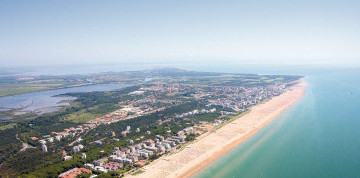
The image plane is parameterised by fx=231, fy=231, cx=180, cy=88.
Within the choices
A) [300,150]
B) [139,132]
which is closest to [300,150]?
[300,150]

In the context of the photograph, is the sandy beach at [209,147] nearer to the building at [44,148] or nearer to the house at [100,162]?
the house at [100,162]

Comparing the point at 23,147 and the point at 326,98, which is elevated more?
the point at 326,98

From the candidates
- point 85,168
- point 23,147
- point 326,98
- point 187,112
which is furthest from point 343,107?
point 23,147

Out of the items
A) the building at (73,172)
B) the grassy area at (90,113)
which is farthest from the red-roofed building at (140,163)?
the grassy area at (90,113)

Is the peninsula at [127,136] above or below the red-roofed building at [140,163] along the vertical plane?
above

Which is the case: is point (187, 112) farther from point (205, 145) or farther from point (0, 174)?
point (0, 174)
